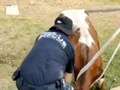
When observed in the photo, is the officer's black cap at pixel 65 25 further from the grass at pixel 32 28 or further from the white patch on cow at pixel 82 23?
the grass at pixel 32 28

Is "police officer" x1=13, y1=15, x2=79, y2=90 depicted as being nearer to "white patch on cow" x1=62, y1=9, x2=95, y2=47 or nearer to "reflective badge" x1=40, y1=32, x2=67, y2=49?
"reflective badge" x1=40, y1=32, x2=67, y2=49

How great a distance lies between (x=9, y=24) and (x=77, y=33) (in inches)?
168

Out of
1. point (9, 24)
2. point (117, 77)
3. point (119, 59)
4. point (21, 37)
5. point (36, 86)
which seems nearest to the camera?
point (36, 86)

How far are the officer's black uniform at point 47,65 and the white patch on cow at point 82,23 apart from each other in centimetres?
73

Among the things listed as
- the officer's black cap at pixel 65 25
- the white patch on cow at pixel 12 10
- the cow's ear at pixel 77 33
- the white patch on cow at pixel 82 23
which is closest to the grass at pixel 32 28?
the white patch on cow at pixel 12 10

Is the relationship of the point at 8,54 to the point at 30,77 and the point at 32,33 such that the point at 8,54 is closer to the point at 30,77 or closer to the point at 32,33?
the point at 32,33

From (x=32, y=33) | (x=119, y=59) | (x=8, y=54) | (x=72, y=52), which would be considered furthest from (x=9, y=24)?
(x=72, y=52)

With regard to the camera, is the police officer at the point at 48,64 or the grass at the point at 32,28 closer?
the police officer at the point at 48,64

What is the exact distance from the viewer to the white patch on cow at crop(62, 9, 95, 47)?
5160 mm

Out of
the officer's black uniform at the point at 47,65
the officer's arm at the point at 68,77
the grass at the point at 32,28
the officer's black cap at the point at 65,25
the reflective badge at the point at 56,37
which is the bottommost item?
the grass at the point at 32,28

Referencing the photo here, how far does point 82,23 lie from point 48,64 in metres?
1.31

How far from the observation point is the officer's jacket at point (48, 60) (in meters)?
4.19

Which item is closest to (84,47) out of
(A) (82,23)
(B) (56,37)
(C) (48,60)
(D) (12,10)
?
(A) (82,23)

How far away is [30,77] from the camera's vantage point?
420cm
